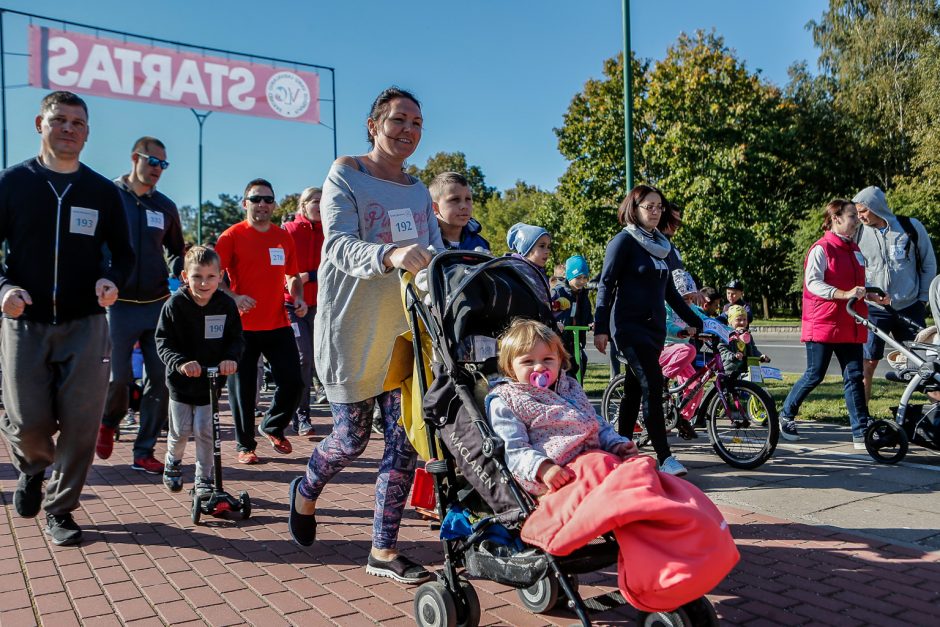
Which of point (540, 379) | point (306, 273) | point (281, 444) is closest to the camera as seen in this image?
point (540, 379)

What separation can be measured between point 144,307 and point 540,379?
3.87 metres

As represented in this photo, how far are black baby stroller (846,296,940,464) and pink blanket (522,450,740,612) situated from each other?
4131 millimetres

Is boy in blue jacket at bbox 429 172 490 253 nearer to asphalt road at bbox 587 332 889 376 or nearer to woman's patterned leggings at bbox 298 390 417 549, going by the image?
woman's patterned leggings at bbox 298 390 417 549

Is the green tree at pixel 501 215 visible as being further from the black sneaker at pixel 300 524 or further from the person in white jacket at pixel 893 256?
the black sneaker at pixel 300 524

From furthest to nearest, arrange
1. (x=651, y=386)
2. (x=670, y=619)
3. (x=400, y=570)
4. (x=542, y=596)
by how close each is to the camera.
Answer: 1. (x=651, y=386)
2. (x=400, y=570)
3. (x=542, y=596)
4. (x=670, y=619)

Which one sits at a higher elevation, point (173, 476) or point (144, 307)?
point (144, 307)

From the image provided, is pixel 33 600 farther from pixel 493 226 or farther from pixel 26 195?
pixel 493 226

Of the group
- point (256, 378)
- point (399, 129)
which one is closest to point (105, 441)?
point (256, 378)

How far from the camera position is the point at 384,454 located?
359 centimetres

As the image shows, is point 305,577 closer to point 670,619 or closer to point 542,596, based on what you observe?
point 542,596

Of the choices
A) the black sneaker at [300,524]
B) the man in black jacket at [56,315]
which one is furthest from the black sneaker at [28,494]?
the black sneaker at [300,524]

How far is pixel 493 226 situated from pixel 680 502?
5781 centimetres

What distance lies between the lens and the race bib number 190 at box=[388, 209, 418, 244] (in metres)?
3.66

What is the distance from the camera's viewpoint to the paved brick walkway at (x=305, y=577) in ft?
10.4
